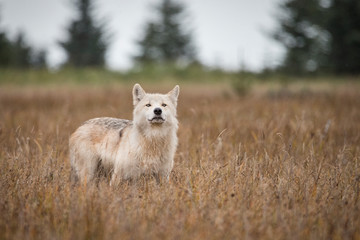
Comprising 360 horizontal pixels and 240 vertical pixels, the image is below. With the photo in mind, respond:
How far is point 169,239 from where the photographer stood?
2426 mm

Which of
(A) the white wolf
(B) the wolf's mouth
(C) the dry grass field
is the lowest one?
(C) the dry grass field

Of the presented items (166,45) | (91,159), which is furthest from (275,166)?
(166,45)

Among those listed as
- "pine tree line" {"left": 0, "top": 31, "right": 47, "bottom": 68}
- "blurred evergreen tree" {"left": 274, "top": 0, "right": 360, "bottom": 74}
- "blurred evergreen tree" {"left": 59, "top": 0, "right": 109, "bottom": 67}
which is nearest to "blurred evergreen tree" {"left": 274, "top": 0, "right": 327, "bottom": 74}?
"blurred evergreen tree" {"left": 274, "top": 0, "right": 360, "bottom": 74}

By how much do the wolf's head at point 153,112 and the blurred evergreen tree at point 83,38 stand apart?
28.0 meters

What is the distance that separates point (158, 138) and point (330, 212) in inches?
85.6

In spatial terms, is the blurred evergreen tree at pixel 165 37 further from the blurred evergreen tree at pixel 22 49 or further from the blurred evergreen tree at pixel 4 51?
the blurred evergreen tree at pixel 22 49

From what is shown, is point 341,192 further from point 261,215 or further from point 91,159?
point 91,159

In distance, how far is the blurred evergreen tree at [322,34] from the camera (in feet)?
78.3

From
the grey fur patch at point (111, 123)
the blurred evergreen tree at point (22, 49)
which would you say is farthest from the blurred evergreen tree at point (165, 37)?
the grey fur patch at point (111, 123)

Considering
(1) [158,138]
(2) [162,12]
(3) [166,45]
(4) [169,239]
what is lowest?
(4) [169,239]

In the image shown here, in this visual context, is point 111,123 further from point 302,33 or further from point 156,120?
point 302,33

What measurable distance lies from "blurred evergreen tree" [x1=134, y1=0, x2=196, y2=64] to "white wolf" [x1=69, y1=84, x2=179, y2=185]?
3076 centimetres

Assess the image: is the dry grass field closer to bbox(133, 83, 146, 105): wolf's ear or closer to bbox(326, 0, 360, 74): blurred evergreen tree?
bbox(133, 83, 146, 105): wolf's ear

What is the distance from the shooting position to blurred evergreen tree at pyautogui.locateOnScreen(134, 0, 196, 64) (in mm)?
34719
